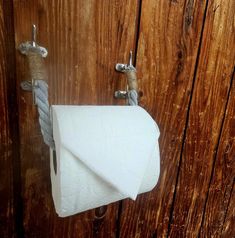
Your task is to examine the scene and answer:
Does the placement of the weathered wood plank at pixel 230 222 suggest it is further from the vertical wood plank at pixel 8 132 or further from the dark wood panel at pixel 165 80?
the vertical wood plank at pixel 8 132

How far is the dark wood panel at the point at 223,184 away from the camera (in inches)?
27.0

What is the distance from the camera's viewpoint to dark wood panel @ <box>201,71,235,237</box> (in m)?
0.68

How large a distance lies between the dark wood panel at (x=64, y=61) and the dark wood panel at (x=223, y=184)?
1.25 feet

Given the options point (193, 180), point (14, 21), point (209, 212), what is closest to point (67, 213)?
point (14, 21)

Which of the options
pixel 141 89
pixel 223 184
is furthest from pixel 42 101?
pixel 223 184

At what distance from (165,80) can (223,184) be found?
0.44 meters

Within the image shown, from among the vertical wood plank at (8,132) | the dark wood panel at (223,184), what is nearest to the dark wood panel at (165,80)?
the dark wood panel at (223,184)

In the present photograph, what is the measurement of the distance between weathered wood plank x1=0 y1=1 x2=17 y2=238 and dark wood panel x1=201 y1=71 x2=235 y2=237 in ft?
1.90

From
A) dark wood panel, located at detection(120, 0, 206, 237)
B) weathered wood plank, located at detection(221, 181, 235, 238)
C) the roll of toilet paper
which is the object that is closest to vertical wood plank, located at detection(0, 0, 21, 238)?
the roll of toilet paper

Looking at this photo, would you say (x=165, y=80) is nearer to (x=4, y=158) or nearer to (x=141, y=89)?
(x=141, y=89)

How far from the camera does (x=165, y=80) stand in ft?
1.83

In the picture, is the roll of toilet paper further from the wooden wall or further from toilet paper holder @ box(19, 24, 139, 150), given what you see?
the wooden wall

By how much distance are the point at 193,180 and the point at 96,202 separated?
0.42 meters

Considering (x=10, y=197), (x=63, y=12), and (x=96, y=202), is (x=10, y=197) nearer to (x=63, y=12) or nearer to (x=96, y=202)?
(x=96, y=202)
